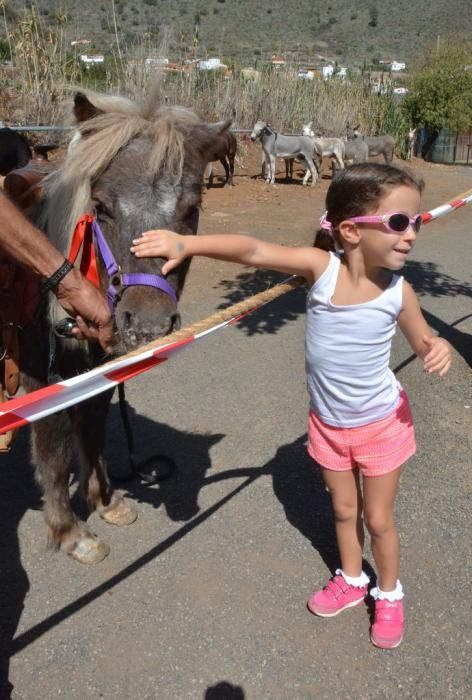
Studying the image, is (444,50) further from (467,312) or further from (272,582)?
(272,582)

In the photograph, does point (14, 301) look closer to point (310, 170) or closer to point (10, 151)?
point (10, 151)

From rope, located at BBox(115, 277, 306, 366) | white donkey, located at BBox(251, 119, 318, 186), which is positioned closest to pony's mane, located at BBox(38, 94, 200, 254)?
rope, located at BBox(115, 277, 306, 366)

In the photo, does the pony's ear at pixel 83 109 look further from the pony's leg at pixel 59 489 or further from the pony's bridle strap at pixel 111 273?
the pony's leg at pixel 59 489

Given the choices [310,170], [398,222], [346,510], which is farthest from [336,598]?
[310,170]

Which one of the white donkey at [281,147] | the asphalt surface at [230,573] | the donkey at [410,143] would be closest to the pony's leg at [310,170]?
the white donkey at [281,147]

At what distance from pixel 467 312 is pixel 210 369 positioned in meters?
3.48

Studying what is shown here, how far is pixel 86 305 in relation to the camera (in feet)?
6.43

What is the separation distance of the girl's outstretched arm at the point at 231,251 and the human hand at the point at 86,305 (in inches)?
8.1

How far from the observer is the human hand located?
194cm

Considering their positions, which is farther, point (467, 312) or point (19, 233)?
point (467, 312)

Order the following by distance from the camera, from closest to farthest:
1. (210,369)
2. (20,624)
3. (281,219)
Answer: (20,624) < (210,369) < (281,219)

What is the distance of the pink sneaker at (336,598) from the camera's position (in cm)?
269

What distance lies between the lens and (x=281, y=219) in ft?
44.0

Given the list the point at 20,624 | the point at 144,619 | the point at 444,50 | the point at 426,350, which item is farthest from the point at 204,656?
the point at 444,50
